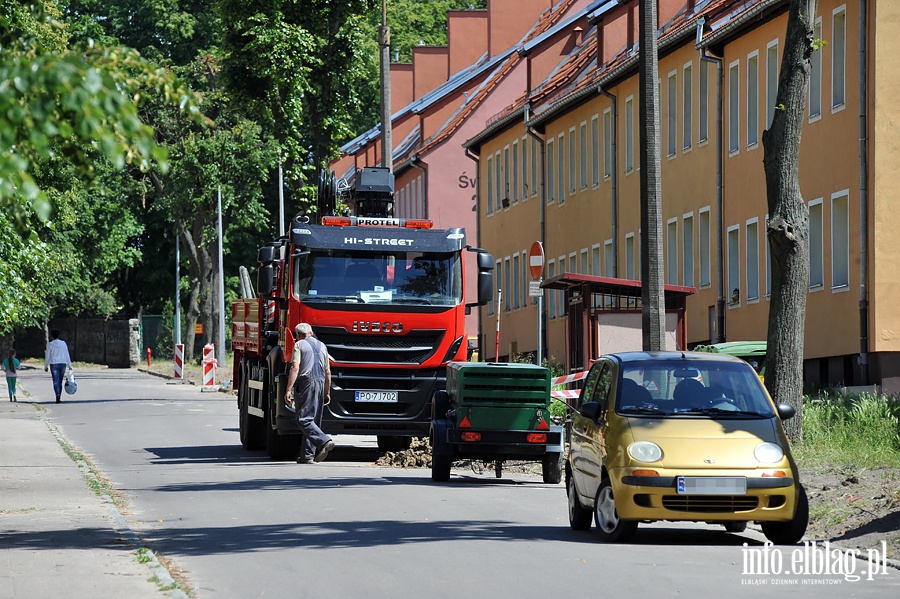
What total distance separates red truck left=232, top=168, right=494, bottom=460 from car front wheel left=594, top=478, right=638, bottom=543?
371 inches

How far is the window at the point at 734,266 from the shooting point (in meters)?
36.0

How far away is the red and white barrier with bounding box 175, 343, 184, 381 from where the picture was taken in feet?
197

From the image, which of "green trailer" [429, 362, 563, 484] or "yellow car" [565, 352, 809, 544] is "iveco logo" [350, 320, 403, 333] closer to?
"green trailer" [429, 362, 563, 484]

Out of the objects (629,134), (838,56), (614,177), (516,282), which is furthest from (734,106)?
(516,282)

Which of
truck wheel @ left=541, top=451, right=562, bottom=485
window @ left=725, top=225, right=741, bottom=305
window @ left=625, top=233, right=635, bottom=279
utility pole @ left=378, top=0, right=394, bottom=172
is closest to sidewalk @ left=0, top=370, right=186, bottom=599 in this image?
truck wheel @ left=541, top=451, right=562, bottom=485

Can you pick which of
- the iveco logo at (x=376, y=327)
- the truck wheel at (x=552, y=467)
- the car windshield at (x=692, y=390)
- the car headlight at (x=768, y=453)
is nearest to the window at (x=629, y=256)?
the iveco logo at (x=376, y=327)

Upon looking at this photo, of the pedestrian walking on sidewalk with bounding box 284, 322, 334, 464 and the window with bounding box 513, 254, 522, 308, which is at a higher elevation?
the window with bounding box 513, 254, 522, 308

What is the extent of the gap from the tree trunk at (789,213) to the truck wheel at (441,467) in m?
3.77

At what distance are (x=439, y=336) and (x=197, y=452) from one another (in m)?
4.90

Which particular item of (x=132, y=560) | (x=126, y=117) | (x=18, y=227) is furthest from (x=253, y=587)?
(x=126, y=117)

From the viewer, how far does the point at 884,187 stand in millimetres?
29266

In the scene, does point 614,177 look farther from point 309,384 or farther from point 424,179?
point 309,384

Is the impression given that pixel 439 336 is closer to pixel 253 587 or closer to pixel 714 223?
pixel 253 587

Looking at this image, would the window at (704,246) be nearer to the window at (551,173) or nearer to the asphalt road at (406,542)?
the window at (551,173)
